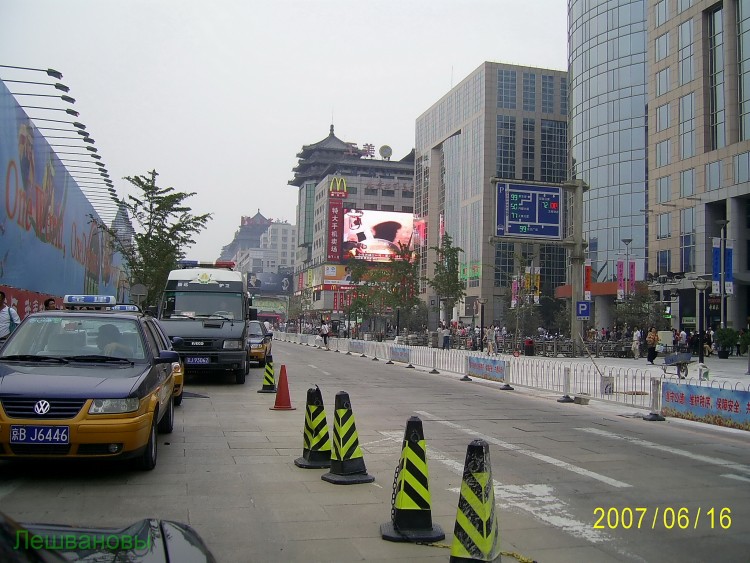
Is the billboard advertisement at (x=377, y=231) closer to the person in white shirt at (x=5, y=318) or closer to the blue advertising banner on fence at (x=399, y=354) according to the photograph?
the blue advertising banner on fence at (x=399, y=354)

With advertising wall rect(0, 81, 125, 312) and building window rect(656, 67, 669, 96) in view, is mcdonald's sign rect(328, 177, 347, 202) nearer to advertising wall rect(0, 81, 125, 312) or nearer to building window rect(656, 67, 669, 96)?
building window rect(656, 67, 669, 96)

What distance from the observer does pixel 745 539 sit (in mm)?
5332

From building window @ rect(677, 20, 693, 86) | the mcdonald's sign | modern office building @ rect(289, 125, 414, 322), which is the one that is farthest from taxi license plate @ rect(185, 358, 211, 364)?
the mcdonald's sign

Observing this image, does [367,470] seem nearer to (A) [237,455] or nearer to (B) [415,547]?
(A) [237,455]

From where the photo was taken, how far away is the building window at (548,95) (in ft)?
275

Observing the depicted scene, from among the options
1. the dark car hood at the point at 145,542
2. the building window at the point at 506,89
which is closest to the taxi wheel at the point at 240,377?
the dark car hood at the point at 145,542

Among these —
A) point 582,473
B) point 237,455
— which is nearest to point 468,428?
point 582,473

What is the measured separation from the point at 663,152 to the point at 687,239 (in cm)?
743

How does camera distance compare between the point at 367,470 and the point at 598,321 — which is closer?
the point at 367,470

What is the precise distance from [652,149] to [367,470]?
5319 centimetres

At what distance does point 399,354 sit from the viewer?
101ft

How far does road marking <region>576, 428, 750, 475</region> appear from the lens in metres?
8.45

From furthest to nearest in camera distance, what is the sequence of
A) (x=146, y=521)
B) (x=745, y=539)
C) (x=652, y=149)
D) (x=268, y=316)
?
(x=268, y=316), (x=652, y=149), (x=745, y=539), (x=146, y=521)

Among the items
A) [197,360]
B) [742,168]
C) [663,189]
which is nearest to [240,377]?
[197,360]
